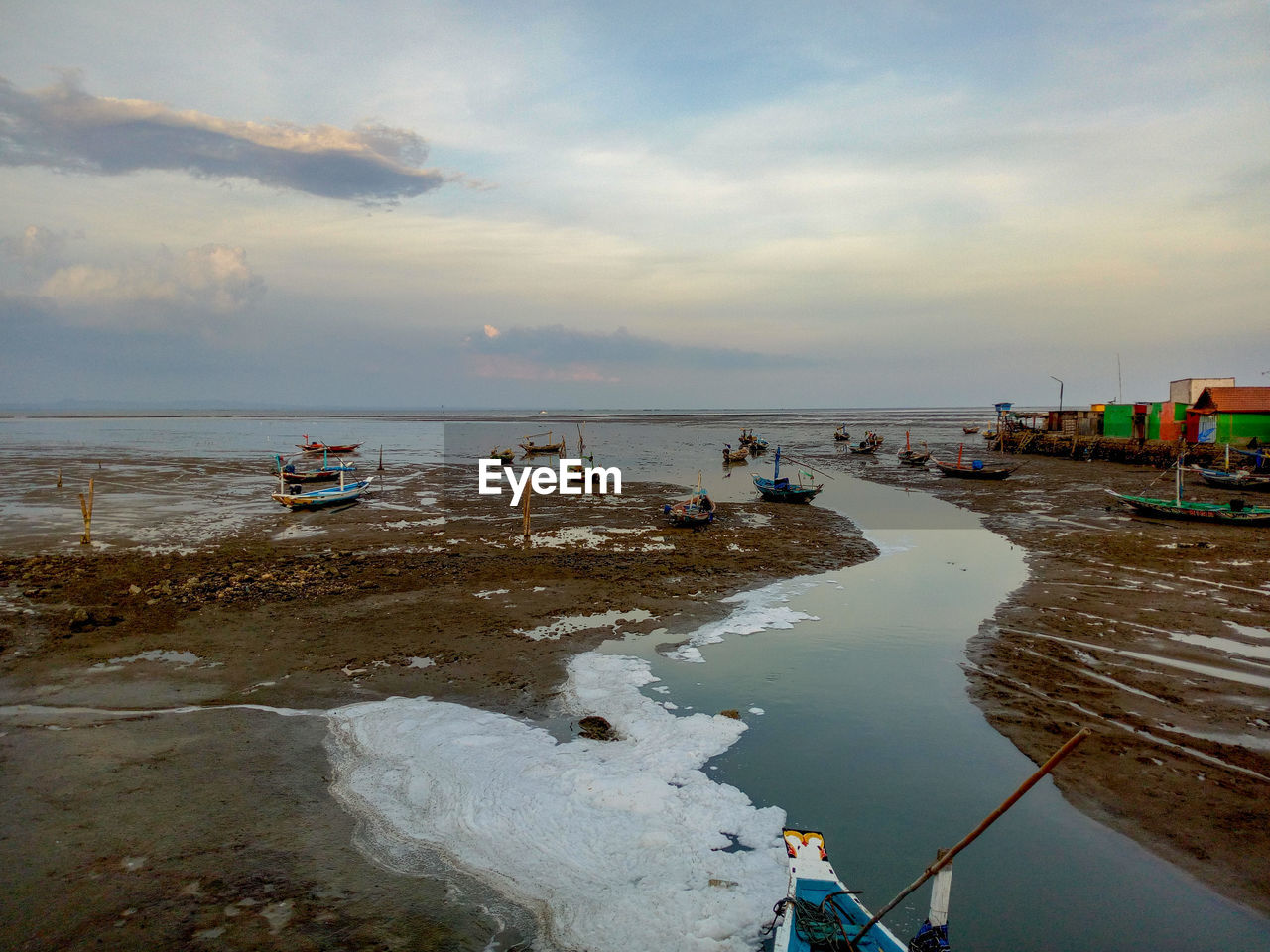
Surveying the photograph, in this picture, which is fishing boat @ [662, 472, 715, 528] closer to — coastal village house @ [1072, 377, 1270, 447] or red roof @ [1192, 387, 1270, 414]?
coastal village house @ [1072, 377, 1270, 447]

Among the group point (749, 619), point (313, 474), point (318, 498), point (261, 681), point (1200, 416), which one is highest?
point (1200, 416)

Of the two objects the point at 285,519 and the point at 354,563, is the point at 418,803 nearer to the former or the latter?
the point at 354,563

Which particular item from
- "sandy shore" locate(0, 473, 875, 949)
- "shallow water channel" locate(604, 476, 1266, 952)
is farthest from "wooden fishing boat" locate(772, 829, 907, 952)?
"sandy shore" locate(0, 473, 875, 949)

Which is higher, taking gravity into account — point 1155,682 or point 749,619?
point 1155,682

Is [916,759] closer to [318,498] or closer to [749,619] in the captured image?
[749,619]

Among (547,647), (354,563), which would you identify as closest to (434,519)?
(354,563)

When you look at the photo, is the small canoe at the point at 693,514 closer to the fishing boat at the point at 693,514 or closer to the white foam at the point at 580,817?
the fishing boat at the point at 693,514

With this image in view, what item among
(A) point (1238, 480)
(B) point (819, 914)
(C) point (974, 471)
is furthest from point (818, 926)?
(C) point (974, 471)
